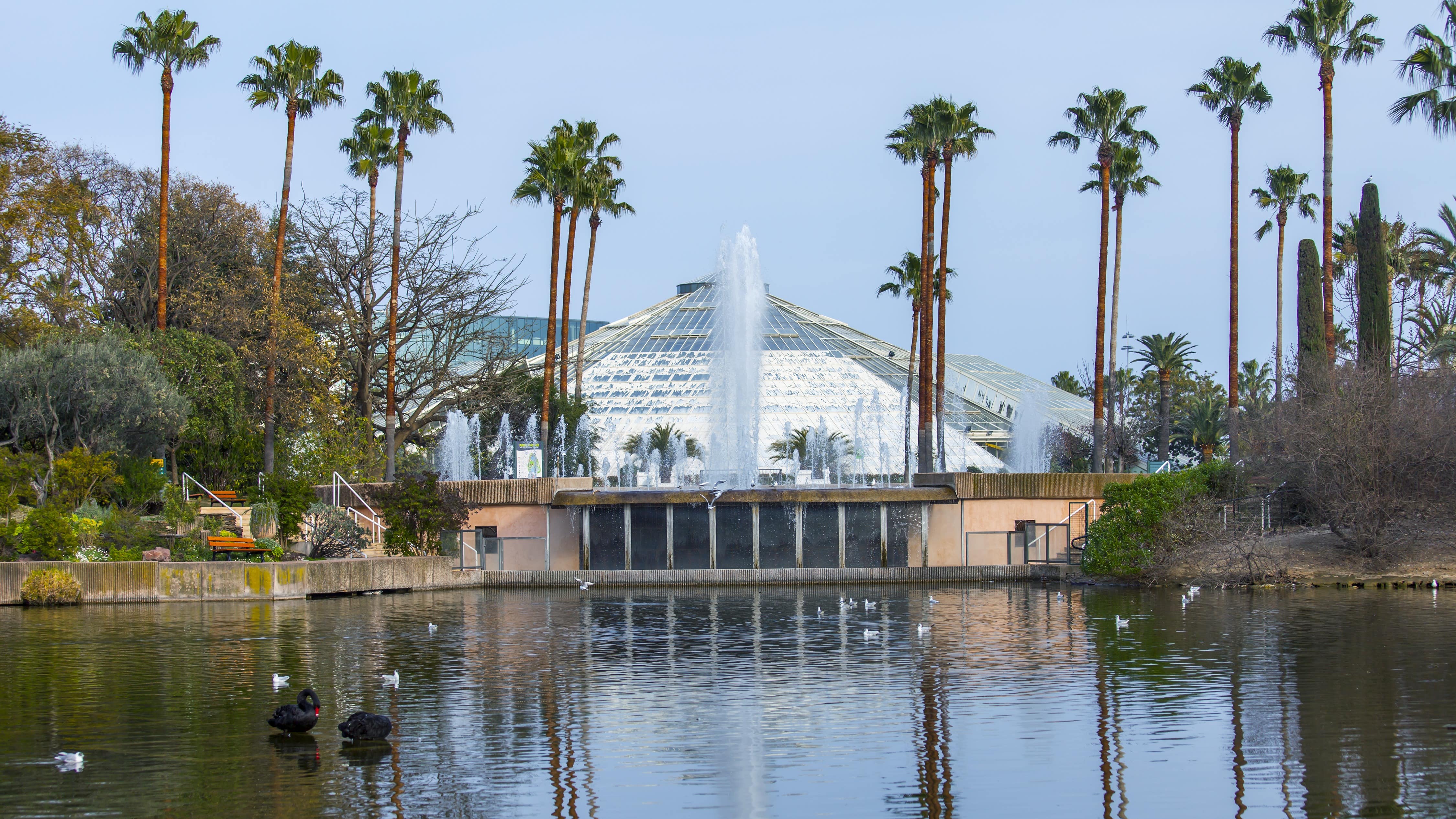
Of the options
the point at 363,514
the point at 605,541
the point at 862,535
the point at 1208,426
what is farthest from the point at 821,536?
the point at 1208,426

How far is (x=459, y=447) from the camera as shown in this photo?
47312 millimetres

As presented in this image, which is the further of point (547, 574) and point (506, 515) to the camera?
point (506, 515)

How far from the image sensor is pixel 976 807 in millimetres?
8125

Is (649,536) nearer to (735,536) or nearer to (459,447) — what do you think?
(735,536)

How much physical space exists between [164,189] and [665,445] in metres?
28.2

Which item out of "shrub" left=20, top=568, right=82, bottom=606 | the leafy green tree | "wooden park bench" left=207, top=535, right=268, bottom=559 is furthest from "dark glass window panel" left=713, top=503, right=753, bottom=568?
"shrub" left=20, top=568, right=82, bottom=606

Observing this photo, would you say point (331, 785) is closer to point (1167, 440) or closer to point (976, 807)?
point (976, 807)

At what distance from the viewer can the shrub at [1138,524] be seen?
25875 mm

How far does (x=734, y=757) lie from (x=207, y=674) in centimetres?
684

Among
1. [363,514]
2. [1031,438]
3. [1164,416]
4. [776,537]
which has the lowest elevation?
[776,537]

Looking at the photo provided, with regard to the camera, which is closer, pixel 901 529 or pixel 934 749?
pixel 934 749

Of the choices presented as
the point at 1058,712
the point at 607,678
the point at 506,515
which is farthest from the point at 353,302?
the point at 1058,712

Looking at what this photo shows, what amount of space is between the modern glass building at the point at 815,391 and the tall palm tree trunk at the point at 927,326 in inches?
738

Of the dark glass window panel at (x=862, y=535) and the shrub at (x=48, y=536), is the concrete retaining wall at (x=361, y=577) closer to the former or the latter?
the shrub at (x=48, y=536)
